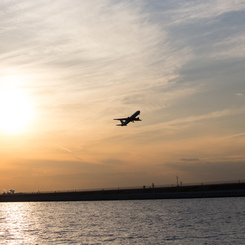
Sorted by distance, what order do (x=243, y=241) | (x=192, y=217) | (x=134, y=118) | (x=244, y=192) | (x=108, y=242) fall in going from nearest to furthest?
(x=243, y=241)
(x=108, y=242)
(x=192, y=217)
(x=134, y=118)
(x=244, y=192)

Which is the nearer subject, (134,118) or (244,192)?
(134,118)

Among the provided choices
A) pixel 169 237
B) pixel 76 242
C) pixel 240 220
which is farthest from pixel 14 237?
pixel 240 220

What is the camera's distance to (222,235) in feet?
213

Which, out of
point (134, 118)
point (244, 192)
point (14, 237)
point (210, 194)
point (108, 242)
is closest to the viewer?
point (108, 242)

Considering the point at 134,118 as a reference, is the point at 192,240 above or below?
below

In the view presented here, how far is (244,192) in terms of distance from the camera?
180375 mm

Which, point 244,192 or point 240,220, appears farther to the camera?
point 244,192

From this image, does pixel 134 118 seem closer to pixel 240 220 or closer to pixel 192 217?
pixel 192 217

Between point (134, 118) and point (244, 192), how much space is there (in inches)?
3425

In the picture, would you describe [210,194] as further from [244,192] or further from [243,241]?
[243,241]

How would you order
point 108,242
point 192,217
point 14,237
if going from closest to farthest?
point 108,242
point 14,237
point 192,217

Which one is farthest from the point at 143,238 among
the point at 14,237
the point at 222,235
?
the point at 14,237

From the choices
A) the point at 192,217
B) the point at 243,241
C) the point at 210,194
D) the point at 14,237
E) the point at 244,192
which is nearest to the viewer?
the point at 243,241

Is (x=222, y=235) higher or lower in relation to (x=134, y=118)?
lower
